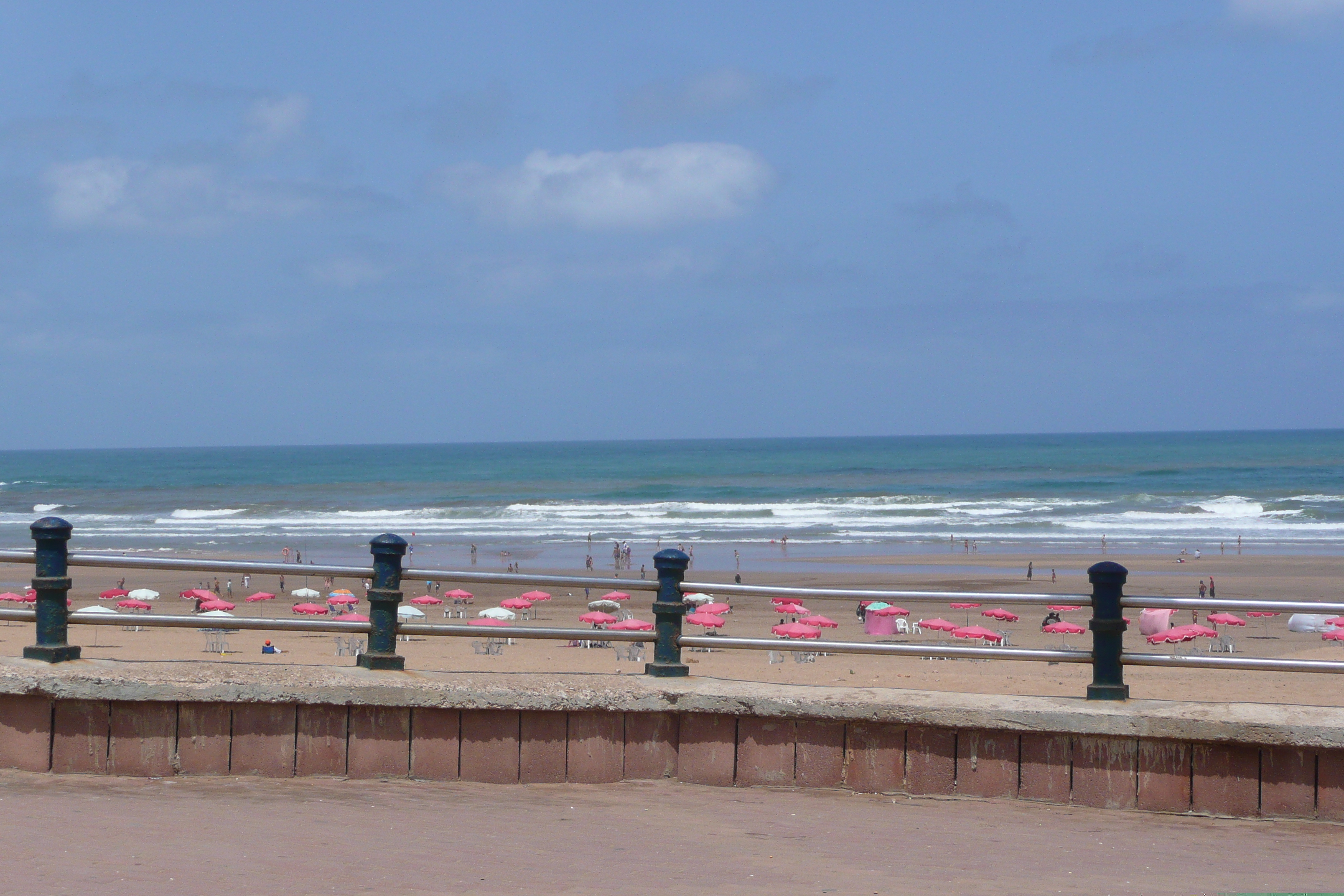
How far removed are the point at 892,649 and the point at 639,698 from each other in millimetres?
1234

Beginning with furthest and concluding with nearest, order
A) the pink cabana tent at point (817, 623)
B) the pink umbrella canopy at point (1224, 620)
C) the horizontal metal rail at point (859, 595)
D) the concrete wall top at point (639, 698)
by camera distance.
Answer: the pink umbrella canopy at point (1224, 620)
the pink cabana tent at point (817, 623)
the horizontal metal rail at point (859, 595)
the concrete wall top at point (639, 698)

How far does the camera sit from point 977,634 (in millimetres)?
18047

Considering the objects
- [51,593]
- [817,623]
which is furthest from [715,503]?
[51,593]

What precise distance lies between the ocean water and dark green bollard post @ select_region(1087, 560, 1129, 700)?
34316mm

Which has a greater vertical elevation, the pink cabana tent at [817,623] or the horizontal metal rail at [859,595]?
the horizontal metal rail at [859,595]

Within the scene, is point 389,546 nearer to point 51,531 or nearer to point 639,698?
point 639,698

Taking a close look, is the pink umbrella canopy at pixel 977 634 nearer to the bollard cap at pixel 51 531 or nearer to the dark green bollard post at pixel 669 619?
the dark green bollard post at pixel 669 619

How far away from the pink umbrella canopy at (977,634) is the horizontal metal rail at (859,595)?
1250 centimetres

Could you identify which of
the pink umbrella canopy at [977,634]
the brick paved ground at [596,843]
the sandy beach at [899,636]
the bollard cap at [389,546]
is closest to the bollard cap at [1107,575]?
the brick paved ground at [596,843]

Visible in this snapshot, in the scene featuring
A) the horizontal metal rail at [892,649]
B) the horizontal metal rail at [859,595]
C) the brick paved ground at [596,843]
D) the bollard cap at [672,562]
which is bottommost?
the brick paved ground at [596,843]

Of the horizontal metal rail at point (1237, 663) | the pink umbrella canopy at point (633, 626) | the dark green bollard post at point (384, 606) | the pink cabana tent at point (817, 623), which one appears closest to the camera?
the horizontal metal rail at point (1237, 663)

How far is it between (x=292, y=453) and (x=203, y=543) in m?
152

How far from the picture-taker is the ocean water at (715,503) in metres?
45.8

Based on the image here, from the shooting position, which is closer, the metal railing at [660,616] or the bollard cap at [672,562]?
the metal railing at [660,616]
